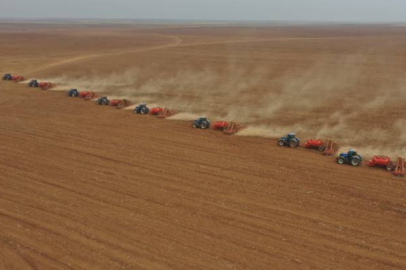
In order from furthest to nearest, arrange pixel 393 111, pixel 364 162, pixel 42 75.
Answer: pixel 42 75, pixel 393 111, pixel 364 162

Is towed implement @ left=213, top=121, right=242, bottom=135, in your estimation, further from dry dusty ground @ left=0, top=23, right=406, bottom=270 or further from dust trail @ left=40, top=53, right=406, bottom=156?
dry dusty ground @ left=0, top=23, right=406, bottom=270

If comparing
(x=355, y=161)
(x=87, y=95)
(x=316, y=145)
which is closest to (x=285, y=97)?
(x=316, y=145)

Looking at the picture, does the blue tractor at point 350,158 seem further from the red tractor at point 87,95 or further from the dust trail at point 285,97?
the red tractor at point 87,95

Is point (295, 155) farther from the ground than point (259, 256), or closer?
farther from the ground

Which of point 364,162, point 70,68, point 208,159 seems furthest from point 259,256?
point 70,68

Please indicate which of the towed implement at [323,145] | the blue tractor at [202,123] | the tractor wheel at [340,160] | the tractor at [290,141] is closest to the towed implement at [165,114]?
the blue tractor at [202,123]

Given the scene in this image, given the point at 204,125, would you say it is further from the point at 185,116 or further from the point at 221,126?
the point at 185,116

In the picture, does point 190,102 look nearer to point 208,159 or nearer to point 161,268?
point 208,159
